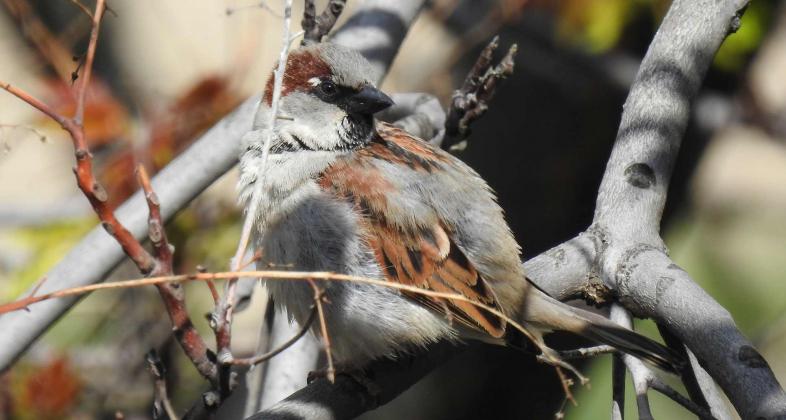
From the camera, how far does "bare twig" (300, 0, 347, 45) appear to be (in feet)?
12.1

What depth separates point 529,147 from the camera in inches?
240

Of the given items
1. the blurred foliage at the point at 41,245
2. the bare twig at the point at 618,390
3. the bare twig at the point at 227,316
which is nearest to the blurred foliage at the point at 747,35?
the bare twig at the point at 618,390

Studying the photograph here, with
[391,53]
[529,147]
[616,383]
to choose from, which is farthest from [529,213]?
[616,383]

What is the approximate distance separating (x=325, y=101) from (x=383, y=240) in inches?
22.0

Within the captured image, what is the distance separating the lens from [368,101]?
3.32 m

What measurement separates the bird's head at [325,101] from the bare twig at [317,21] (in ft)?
0.95

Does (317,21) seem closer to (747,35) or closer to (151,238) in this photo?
(151,238)

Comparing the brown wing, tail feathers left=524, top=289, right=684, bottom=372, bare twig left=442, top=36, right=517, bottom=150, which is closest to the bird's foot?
the brown wing

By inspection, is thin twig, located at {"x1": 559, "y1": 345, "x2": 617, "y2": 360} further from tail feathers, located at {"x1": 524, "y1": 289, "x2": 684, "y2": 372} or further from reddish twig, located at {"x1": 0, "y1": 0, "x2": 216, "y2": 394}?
reddish twig, located at {"x1": 0, "y1": 0, "x2": 216, "y2": 394}

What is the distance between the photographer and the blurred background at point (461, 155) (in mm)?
4555

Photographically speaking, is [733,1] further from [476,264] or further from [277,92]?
[277,92]

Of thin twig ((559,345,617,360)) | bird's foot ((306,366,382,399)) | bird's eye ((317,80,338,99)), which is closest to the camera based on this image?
thin twig ((559,345,617,360))

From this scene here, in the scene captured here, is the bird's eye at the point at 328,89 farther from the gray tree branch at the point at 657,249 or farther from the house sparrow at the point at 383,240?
the gray tree branch at the point at 657,249

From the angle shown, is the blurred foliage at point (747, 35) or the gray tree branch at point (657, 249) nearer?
the gray tree branch at point (657, 249)
